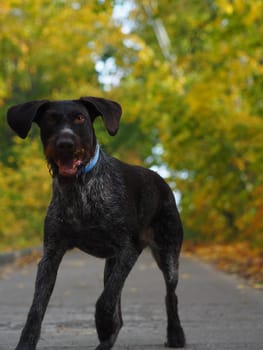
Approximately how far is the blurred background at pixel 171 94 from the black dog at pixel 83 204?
2410 mm

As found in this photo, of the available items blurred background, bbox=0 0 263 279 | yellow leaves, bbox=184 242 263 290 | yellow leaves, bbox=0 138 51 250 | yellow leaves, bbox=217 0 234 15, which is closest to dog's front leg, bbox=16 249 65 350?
blurred background, bbox=0 0 263 279

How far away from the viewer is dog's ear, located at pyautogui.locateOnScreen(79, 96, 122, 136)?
5.73 meters

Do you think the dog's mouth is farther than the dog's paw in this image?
No

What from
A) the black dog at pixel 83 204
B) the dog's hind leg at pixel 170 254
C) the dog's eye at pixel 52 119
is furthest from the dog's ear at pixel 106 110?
the dog's hind leg at pixel 170 254

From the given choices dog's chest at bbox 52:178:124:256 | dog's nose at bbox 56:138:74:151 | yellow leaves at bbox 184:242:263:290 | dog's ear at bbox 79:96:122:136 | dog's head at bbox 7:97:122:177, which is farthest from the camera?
yellow leaves at bbox 184:242:263:290

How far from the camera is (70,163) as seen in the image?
5.37 m

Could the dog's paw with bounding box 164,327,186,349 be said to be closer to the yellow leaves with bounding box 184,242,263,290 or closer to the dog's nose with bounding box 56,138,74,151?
the dog's nose with bounding box 56,138,74,151

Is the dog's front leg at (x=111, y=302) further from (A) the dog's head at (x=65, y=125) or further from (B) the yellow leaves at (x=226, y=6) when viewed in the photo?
(B) the yellow leaves at (x=226, y=6)

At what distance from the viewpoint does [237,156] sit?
17.8 metres

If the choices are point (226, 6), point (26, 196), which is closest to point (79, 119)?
point (226, 6)

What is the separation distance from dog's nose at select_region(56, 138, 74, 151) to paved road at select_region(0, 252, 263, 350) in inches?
68.1

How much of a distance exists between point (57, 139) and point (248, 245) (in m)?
14.4

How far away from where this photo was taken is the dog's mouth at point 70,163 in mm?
5312

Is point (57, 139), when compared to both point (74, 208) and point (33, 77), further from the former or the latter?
point (33, 77)
